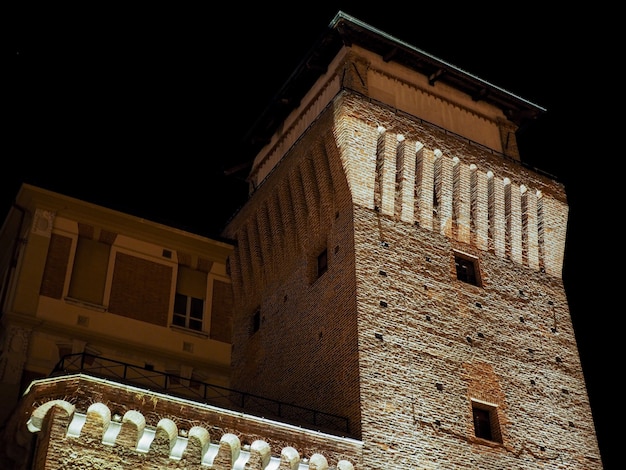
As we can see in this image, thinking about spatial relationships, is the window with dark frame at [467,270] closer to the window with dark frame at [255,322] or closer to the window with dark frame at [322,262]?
the window with dark frame at [322,262]

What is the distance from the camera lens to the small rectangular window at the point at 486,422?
62.5 ft

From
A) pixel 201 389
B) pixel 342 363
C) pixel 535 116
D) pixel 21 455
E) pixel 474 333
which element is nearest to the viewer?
pixel 21 455

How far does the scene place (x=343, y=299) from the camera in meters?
19.5

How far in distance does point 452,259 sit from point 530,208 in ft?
10.9

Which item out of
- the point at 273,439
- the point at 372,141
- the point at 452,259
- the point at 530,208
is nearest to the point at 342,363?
the point at 273,439

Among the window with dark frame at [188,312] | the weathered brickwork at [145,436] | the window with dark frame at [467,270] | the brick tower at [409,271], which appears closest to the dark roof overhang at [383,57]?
the brick tower at [409,271]

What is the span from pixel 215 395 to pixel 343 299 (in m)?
5.46

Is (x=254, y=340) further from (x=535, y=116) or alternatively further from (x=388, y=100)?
(x=535, y=116)

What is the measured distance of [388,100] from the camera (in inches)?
915

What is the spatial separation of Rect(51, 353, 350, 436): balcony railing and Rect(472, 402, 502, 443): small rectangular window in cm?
332

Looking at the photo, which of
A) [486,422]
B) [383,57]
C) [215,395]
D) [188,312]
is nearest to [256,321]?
[188,312]

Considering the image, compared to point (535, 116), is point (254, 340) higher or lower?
lower

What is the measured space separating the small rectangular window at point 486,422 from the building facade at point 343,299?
0.05 m

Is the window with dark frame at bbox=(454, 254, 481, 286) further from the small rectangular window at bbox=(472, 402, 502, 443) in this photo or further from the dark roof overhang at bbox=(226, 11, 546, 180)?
the dark roof overhang at bbox=(226, 11, 546, 180)
